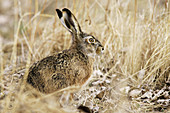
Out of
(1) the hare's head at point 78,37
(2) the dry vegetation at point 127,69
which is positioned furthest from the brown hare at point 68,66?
(2) the dry vegetation at point 127,69

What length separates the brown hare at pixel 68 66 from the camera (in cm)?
304

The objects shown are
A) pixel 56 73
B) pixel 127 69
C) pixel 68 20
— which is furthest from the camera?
pixel 127 69

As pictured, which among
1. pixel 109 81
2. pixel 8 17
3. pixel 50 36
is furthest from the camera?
pixel 8 17

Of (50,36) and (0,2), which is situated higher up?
(0,2)

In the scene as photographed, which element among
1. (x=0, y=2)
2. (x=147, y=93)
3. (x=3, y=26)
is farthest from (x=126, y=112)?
(x=0, y=2)

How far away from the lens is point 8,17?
32.1ft

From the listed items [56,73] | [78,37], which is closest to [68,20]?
[78,37]

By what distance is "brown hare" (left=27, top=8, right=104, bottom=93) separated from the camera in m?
3.04

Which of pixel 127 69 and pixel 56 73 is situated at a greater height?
pixel 56 73

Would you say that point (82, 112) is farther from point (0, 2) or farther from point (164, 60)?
point (0, 2)

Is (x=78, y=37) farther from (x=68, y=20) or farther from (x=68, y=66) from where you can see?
(x=68, y=66)

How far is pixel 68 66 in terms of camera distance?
3174mm

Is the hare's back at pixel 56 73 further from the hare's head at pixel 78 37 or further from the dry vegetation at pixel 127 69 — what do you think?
the hare's head at pixel 78 37

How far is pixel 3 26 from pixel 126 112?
6.93 m
